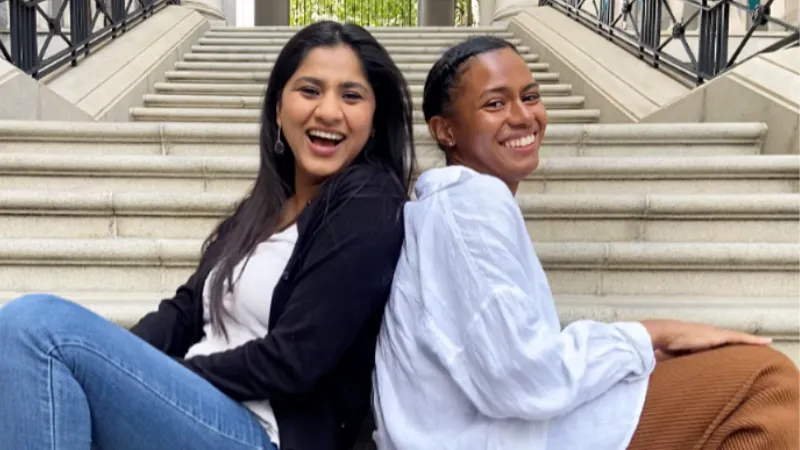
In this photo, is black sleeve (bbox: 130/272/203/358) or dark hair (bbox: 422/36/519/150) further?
black sleeve (bbox: 130/272/203/358)

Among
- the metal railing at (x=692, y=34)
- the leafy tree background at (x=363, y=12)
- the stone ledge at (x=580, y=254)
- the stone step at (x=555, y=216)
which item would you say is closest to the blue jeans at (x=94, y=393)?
the stone ledge at (x=580, y=254)

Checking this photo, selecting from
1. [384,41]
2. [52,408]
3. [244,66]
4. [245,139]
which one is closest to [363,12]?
[384,41]

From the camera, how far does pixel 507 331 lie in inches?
45.4

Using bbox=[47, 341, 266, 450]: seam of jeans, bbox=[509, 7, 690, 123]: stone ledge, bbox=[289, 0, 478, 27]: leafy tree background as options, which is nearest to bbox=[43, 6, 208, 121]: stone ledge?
bbox=[509, 7, 690, 123]: stone ledge

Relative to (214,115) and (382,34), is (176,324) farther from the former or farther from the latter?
(382,34)

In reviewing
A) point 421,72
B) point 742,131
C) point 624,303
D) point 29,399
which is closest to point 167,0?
point 421,72

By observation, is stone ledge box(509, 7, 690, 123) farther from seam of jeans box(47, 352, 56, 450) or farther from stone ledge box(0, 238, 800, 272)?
seam of jeans box(47, 352, 56, 450)

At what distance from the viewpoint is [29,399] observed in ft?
3.96

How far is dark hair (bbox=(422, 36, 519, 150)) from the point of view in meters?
1.52

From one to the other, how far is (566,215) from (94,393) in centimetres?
206

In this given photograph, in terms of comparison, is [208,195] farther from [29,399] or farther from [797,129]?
[797,129]

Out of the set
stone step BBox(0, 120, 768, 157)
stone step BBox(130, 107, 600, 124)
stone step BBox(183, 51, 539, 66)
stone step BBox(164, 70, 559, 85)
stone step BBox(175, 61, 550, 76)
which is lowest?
stone step BBox(0, 120, 768, 157)

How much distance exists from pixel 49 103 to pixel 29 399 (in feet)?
11.9

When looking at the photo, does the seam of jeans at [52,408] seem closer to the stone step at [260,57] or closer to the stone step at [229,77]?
the stone step at [229,77]
